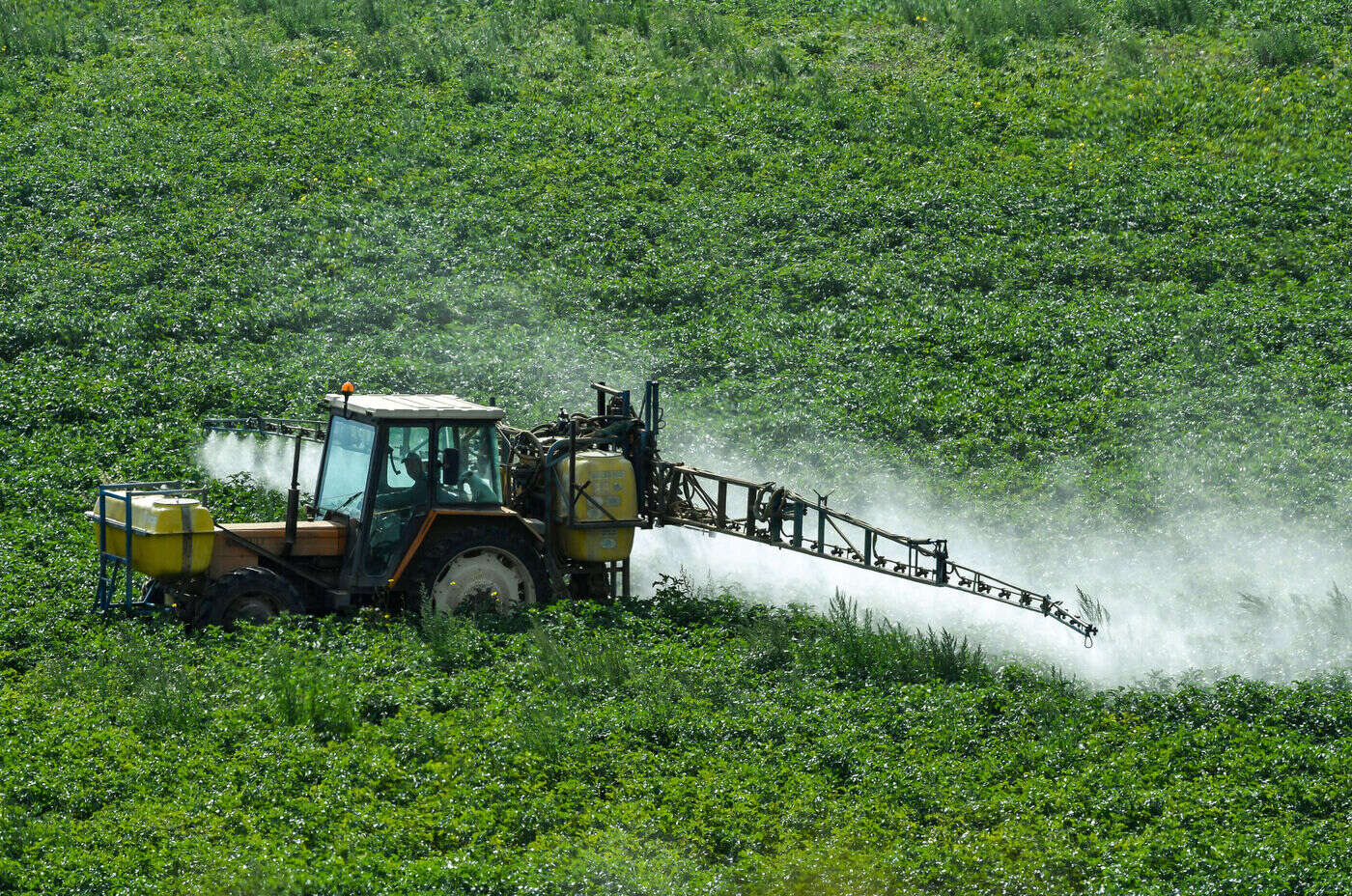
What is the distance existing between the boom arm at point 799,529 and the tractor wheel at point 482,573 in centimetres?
161

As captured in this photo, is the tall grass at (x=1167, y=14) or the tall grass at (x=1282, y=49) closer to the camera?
the tall grass at (x=1282, y=49)

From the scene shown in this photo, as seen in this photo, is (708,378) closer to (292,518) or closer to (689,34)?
(292,518)

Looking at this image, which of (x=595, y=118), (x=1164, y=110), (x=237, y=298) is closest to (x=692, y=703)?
(x=237, y=298)

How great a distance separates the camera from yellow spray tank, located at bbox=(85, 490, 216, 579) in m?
12.8

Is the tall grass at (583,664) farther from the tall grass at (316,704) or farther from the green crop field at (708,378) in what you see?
the tall grass at (316,704)

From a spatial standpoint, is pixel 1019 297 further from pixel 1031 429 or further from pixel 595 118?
pixel 595 118

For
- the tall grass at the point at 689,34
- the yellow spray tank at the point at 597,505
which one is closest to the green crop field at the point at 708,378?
the tall grass at the point at 689,34

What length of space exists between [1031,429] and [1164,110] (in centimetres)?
1443

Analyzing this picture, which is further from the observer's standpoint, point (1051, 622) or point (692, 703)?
point (1051, 622)

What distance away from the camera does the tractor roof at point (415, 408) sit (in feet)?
44.0

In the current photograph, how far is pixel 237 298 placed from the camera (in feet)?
84.2

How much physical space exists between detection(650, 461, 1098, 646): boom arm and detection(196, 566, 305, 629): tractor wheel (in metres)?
3.83

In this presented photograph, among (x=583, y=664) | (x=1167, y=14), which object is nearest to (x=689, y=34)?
(x=1167, y=14)

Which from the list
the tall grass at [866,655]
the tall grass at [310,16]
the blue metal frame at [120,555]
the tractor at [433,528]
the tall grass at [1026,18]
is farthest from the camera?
the tall grass at [310,16]
